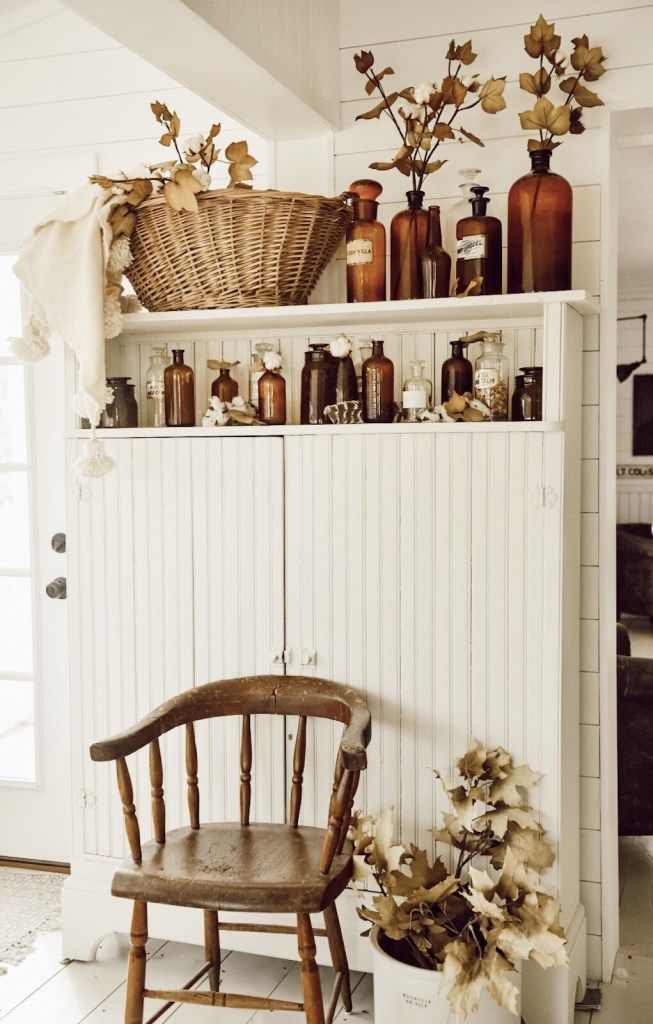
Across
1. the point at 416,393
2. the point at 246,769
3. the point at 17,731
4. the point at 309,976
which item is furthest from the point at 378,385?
the point at 17,731

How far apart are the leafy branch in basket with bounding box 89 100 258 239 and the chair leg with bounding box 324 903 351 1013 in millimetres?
1586

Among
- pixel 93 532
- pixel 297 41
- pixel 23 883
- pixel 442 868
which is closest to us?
pixel 442 868

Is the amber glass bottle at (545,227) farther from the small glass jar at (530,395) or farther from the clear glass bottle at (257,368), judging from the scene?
the clear glass bottle at (257,368)

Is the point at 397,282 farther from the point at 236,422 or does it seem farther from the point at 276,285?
the point at 236,422

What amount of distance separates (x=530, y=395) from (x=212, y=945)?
1466 mm

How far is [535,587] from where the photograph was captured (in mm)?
2139

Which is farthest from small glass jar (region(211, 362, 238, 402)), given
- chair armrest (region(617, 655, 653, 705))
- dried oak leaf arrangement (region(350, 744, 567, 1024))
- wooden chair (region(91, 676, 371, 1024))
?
chair armrest (region(617, 655, 653, 705))

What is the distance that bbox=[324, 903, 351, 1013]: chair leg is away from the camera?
219 cm

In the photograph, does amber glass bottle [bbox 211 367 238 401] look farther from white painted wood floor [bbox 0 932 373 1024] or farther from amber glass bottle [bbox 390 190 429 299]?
white painted wood floor [bbox 0 932 373 1024]

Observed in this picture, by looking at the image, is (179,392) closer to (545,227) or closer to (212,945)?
(545,227)

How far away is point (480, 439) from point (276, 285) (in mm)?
607

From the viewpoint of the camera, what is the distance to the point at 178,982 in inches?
94.9

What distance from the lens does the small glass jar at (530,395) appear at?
2.23m

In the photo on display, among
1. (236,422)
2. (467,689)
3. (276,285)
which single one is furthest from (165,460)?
(467,689)
